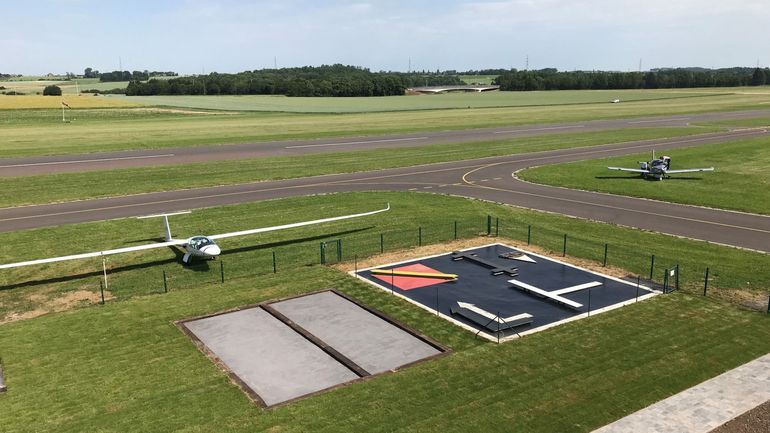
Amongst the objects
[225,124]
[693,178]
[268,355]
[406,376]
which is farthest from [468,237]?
[225,124]

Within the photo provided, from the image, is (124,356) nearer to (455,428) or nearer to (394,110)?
(455,428)

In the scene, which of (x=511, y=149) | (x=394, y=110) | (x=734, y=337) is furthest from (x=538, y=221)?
(x=394, y=110)

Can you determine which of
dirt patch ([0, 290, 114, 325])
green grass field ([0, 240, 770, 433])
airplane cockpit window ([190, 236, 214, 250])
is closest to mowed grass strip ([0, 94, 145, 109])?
airplane cockpit window ([190, 236, 214, 250])

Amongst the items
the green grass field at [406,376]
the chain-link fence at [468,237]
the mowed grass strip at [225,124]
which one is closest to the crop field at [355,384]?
the green grass field at [406,376]

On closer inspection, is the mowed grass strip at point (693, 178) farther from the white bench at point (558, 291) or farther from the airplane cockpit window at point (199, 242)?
the airplane cockpit window at point (199, 242)

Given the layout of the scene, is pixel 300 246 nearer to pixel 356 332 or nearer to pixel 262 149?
pixel 356 332
